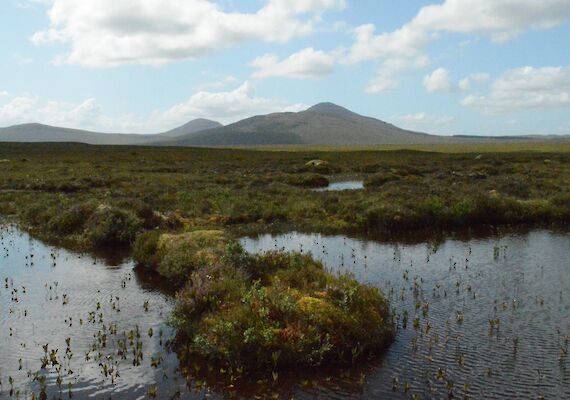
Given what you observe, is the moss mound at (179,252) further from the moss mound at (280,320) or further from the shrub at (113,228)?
the shrub at (113,228)

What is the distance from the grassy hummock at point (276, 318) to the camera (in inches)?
470

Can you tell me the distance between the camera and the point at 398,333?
1378 centimetres

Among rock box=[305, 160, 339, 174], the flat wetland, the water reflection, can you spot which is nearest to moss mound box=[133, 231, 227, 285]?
the flat wetland

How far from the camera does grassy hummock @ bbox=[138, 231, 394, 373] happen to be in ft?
39.1

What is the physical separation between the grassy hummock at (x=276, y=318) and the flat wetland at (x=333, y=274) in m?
0.39

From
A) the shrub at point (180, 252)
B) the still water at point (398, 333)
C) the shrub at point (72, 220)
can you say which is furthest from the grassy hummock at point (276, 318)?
the shrub at point (72, 220)

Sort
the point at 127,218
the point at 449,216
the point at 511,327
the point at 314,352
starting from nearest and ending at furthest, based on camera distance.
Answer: the point at 314,352 → the point at 511,327 → the point at 127,218 → the point at 449,216

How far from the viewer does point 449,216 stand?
30188 millimetres

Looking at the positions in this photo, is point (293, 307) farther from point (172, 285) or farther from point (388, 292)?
point (172, 285)

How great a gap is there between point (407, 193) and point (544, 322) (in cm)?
2245

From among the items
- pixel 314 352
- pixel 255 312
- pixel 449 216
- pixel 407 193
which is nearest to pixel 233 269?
pixel 255 312

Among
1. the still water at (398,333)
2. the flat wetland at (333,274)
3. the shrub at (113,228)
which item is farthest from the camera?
the shrub at (113,228)

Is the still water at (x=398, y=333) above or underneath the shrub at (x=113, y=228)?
underneath

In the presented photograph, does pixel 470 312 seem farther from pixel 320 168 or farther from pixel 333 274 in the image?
pixel 320 168
